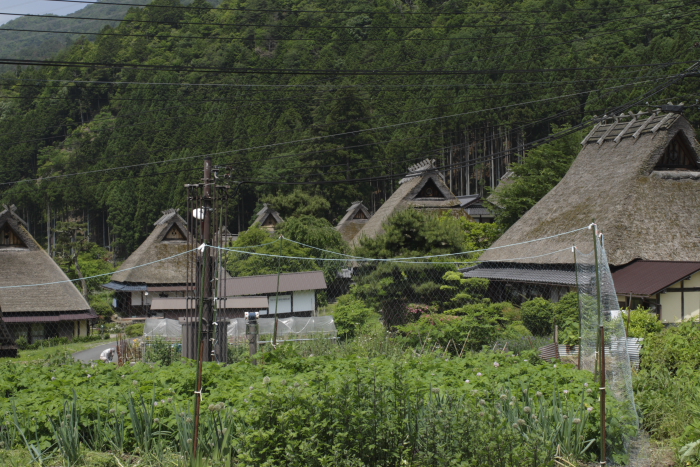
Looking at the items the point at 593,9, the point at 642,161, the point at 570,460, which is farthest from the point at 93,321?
the point at 593,9

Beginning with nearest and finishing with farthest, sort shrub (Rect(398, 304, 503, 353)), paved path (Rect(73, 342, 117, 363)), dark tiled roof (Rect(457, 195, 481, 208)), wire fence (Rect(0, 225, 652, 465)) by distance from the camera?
1. wire fence (Rect(0, 225, 652, 465))
2. shrub (Rect(398, 304, 503, 353))
3. paved path (Rect(73, 342, 117, 363))
4. dark tiled roof (Rect(457, 195, 481, 208))

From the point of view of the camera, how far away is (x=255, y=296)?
25.4m

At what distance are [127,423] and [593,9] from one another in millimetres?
52404

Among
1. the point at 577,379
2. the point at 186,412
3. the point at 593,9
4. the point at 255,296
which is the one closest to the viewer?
the point at 186,412

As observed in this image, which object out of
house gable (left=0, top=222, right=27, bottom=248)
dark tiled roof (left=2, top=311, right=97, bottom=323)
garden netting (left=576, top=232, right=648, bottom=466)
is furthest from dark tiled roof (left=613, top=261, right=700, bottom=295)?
house gable (left=0, top=222, right=27, bottom=248)

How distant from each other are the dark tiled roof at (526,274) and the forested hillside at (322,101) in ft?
58.6

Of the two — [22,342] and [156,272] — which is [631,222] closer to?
[22,342]

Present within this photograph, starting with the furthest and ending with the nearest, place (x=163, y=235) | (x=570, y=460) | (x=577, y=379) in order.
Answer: (x=163, y=235)
(x=577, y=379)
(x=570, y=460)

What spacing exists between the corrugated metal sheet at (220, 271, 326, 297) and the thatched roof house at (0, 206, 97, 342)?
6.17 metres

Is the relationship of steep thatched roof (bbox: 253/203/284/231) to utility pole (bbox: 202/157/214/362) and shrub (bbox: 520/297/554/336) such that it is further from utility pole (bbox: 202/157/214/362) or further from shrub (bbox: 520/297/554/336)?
utility pole (bbox: 202/157/214/362)

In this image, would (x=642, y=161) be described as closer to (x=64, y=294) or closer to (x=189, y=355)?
(x=189, y=355)

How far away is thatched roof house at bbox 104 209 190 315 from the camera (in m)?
33.5

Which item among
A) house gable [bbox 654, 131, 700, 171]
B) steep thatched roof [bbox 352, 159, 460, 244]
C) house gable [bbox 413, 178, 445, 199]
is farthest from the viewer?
house gable [bbox 413, 178, 445, 199]

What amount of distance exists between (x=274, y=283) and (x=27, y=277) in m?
9.91
